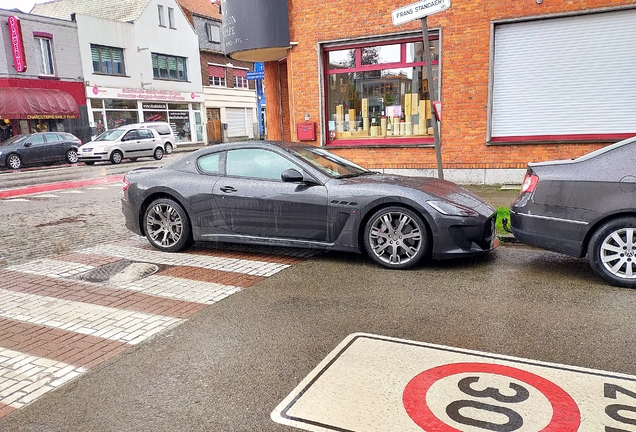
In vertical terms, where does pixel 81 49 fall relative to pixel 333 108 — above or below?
above

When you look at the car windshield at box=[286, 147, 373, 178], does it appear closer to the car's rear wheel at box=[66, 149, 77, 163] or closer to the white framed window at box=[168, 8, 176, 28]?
the car's rear wheel at box=[66, 149, 77, 163]

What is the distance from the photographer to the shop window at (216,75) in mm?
43656

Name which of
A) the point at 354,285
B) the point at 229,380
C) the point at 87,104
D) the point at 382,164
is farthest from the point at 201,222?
the point at 87,104

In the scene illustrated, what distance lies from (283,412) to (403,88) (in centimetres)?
1070

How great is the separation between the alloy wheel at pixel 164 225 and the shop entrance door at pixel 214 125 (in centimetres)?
3736

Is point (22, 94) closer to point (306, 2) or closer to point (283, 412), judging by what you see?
point (306, 2)

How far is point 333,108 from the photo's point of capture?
43.6ft

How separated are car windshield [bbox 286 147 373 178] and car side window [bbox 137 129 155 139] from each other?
21.5 m

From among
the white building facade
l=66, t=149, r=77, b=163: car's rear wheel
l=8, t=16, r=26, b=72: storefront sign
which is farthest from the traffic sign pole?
→ the white building facade

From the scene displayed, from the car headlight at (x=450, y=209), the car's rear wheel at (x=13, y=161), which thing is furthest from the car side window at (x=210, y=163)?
the car's rear wheel at (x=13, y=161)

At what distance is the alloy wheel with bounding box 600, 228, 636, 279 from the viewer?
16.2 ft

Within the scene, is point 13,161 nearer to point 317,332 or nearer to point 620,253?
point 317,332

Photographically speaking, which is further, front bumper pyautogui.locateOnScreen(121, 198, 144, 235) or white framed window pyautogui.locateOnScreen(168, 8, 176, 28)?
white framed window pyautogui.locateOnScreen(168, 8, 176, 28)

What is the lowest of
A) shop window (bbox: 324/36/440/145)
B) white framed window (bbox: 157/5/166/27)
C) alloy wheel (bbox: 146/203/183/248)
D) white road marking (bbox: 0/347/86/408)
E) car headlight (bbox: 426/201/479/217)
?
white road marking (bbox: 0/347/86/408)
